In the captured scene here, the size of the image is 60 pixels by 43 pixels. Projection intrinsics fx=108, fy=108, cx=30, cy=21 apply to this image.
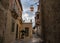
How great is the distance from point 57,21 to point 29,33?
18.0 meters

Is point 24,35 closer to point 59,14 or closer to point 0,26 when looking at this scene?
point 0,26

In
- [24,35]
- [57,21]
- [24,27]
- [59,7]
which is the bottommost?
[24,35]

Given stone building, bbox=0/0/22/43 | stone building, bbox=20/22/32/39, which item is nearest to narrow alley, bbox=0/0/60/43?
stone building, bbox=0/0/22/43

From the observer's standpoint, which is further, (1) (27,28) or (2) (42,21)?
(1) (27,28)

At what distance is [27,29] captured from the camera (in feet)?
76.9

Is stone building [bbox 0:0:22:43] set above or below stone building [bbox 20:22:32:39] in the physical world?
above

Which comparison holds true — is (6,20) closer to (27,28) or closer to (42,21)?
(42,21)

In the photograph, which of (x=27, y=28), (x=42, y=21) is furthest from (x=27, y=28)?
(x=42, y=21)

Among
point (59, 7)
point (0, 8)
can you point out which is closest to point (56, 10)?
point (59, 7)

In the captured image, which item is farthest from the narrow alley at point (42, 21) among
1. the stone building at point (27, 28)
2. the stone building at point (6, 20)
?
the stone building at point (27, 28)

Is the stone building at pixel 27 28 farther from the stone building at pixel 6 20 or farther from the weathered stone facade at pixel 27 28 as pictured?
the stone building at pixel 6 20

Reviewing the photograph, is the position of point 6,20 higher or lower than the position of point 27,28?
higher

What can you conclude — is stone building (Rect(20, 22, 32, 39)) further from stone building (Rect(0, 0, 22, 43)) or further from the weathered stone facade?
stone building (Rect(0, 0, 22, 43))

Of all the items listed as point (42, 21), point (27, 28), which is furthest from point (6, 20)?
point (27, 28)
